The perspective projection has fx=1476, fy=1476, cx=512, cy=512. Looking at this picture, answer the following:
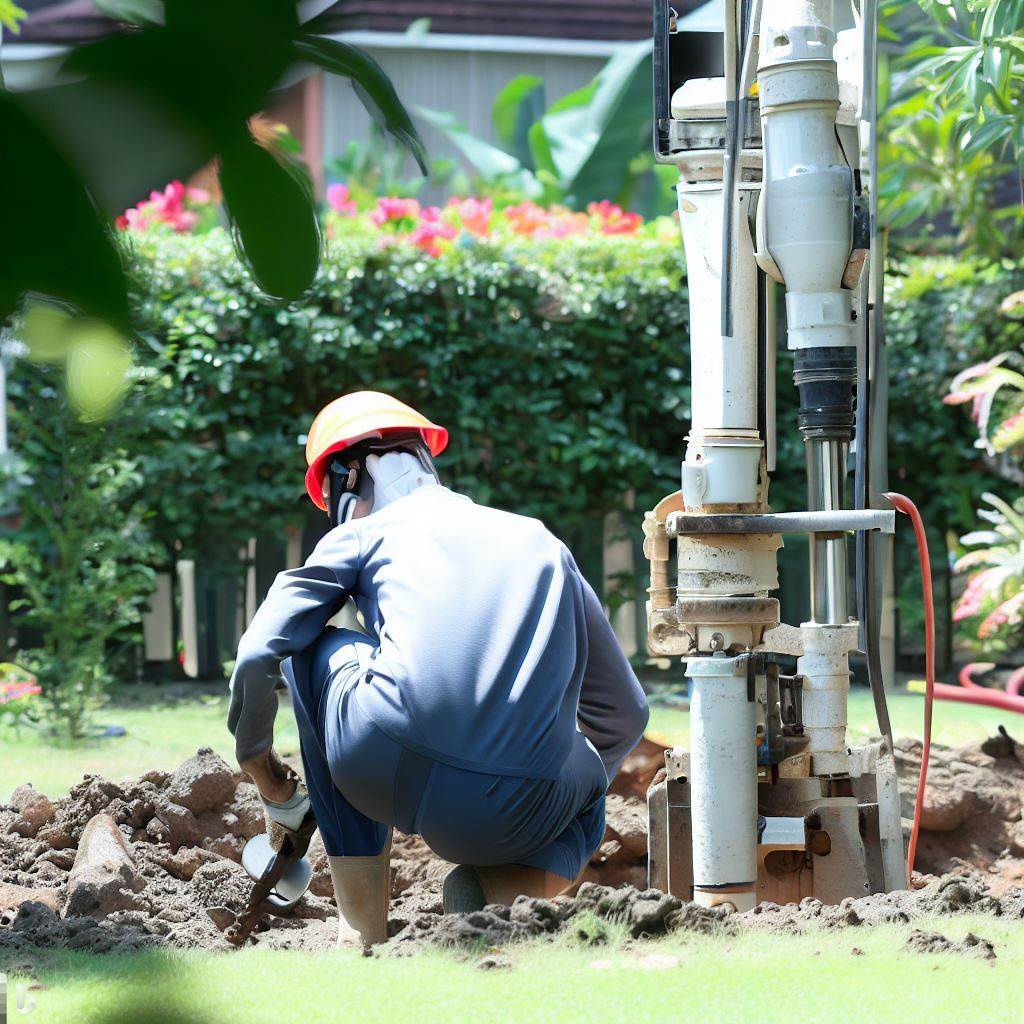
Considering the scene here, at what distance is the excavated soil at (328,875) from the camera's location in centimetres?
→ 272

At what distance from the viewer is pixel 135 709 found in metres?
7.00

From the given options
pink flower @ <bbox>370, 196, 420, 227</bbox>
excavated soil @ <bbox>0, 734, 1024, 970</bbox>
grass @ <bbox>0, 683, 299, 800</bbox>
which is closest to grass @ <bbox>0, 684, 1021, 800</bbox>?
grass @ <bbox>0, 683, 299, 800</bbox>

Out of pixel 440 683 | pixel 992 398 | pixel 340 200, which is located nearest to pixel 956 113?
pixel 992 398

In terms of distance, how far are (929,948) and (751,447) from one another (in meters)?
1.18

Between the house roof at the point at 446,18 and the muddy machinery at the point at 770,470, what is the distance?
4.45 ft

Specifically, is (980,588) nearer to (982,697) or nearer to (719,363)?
(982,697)

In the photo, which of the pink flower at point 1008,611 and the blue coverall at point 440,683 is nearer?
the blue coverall at point 440,683

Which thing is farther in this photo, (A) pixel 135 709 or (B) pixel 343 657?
(A) pixel 135 709

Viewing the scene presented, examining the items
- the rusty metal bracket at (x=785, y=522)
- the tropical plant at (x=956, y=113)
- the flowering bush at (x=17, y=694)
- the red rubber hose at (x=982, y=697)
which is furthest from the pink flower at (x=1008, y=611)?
the flowering bush at (x=17, y=694)

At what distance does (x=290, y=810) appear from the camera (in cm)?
335

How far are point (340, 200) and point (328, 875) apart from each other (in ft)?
11.6

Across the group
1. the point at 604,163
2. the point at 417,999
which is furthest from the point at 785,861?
the point at 604,163

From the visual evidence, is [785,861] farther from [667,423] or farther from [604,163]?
[604,163]

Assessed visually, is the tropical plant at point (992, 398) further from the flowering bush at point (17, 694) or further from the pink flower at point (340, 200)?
the pink flower at point (340, 200)
